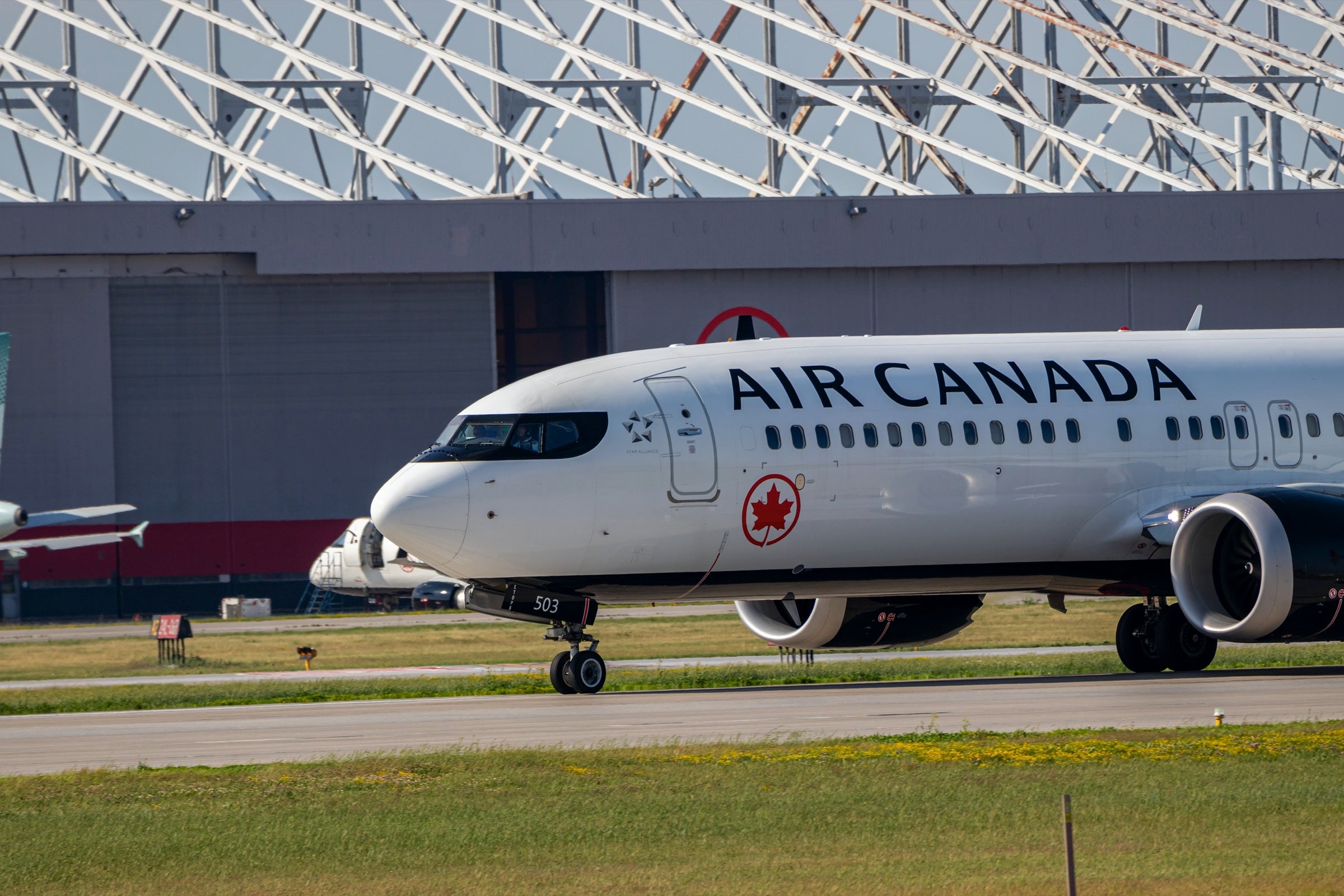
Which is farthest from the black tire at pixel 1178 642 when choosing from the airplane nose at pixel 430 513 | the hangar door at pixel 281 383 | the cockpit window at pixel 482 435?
the hangar door at pixel 281 383

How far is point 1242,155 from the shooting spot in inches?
2677

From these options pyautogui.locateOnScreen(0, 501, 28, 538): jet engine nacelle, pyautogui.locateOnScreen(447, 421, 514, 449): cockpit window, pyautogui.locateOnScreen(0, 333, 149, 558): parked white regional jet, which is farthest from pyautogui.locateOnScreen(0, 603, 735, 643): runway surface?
pyautogui.locateOnScreen(447, 421, 514, 449): cockpit window

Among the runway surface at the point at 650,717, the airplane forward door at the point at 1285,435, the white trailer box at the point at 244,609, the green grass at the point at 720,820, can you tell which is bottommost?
the white trailer box at the point at 244,609

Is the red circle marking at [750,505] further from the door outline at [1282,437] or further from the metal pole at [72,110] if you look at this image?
the metal pole at [72,110]

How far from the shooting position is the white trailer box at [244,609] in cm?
6303

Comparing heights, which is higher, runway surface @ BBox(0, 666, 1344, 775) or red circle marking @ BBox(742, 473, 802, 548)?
red circle marking @ BBox(742, 473, 802, 548)

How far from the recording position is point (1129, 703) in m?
21.6

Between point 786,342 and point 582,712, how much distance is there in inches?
259

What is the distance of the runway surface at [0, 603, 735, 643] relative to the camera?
52.2m

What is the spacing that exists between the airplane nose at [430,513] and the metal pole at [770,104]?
47374 mm

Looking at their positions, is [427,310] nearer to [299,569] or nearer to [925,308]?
[299,569]

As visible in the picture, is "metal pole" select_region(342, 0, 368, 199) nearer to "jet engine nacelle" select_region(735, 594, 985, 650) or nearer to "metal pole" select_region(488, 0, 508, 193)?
"metal pole" select_region(488, 0, 508, 193)

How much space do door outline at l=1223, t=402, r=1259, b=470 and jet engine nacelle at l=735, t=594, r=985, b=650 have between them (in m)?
4.14

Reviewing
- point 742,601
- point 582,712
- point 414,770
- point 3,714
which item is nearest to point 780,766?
point 414,770
